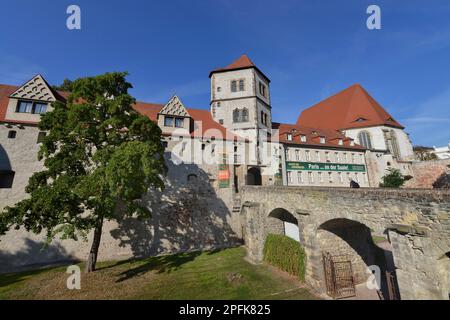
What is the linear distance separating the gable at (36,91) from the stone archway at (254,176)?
20.2m

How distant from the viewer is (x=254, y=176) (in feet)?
86.8

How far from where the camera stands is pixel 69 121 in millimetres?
10641

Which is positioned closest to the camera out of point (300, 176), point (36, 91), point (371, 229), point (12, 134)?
point (371, 229)

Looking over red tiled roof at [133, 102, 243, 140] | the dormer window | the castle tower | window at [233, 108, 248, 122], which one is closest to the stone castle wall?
the castle tower

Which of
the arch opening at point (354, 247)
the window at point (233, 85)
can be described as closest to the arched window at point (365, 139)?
the window at point (233, 85)

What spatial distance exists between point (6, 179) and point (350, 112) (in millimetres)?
48356

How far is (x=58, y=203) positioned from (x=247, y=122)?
19.7m

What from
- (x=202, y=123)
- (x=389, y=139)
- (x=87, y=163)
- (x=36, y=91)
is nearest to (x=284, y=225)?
(x=202, y=123)

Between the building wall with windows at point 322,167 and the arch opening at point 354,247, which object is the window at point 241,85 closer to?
the building wall with windows at point 322,167

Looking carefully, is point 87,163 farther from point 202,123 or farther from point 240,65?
point 240,65

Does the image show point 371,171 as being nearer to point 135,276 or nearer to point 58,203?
point 135,276

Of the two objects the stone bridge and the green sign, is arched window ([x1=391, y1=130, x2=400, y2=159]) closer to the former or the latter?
the green sign

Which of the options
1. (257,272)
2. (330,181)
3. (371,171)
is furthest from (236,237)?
(371,171)

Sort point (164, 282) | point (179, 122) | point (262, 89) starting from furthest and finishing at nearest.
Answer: point (262, 89) < point (179, 122) < point (164, 282)
